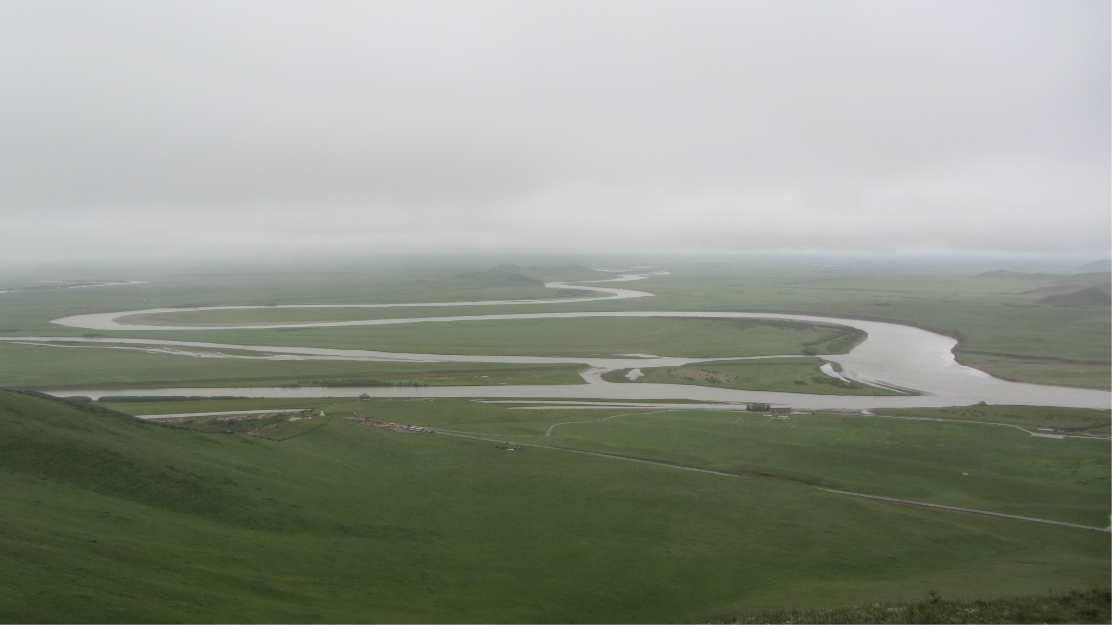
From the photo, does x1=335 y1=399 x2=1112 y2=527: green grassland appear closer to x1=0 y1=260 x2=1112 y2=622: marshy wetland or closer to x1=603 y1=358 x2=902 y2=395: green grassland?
x1=0 y1=260 x2=1112 y2=622: marshy wetland

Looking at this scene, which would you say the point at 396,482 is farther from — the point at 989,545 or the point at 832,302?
the point at 832,302

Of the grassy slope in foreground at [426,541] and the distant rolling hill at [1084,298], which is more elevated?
the distant rolling hill at [1084,298]

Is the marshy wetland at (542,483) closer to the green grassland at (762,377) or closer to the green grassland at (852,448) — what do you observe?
the green grassland at (852,448)

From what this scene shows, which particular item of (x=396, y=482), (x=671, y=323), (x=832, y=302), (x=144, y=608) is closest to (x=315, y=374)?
(x=396, y=482)

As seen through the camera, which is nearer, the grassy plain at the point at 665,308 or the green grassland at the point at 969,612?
the green grassland at the point at 969,612

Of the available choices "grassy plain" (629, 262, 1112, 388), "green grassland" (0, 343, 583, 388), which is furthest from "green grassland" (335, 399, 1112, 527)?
"grassy plain" (629, 262, 1112, 388)

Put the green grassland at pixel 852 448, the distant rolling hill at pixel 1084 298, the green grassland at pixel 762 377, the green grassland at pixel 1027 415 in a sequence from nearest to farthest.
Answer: the green grassland at pixel 852 448
the green grassland at pixel 1027 415
the green grassland at pixel 762 377
the distant rolling hill at pixel 1084 298

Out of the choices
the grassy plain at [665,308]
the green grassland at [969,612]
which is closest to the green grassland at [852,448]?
the green grassland at [969,612]
